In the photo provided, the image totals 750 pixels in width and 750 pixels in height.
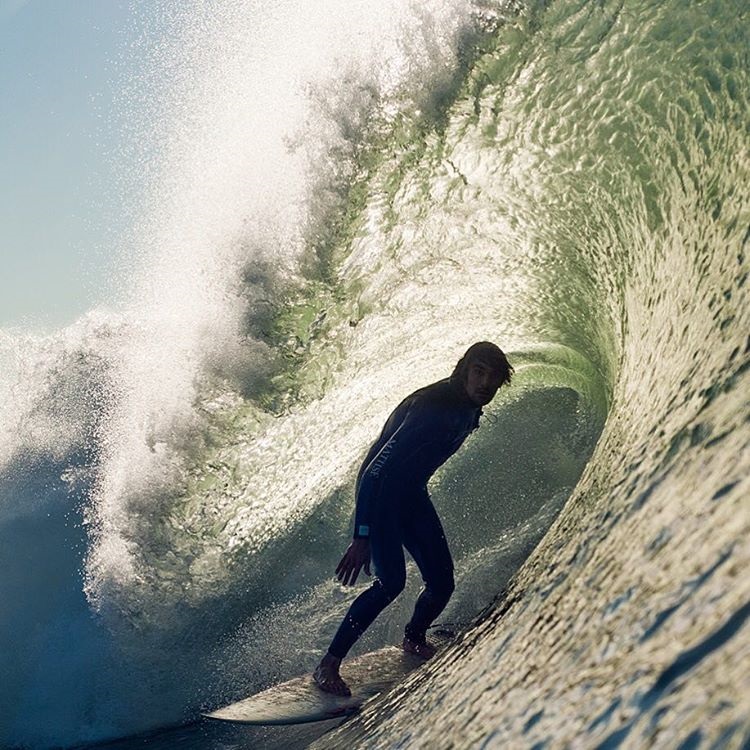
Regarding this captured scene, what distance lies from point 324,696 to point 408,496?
37.3 inches

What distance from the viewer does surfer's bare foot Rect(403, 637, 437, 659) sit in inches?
145

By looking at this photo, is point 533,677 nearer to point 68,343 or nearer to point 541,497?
point 541,497

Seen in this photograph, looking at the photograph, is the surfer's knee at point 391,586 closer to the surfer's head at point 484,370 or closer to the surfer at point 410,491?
the surfer at point 410,491

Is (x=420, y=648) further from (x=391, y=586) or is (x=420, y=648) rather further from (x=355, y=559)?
(x=355, y=559)

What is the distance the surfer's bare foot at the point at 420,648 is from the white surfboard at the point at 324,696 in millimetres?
24

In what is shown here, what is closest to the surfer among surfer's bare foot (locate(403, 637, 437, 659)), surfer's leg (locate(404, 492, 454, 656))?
surfer's leg (locate(404, 492, 454, 656))

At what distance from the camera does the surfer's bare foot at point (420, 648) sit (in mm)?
3678

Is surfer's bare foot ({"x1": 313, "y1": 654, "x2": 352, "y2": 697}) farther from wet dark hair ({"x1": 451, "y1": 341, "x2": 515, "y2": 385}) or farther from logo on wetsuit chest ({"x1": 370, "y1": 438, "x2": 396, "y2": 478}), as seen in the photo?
wet dark hair ({"x1": 451, "y1": 341, "x2": 515, "y2": 385})

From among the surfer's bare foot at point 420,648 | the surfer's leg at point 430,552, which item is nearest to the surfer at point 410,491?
the surfer's leg at point 430,552

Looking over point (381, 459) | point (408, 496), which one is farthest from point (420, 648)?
point (381, 459)

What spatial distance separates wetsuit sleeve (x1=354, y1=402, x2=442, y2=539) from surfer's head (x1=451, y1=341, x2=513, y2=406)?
0.19m

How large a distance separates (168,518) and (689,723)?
574 cm

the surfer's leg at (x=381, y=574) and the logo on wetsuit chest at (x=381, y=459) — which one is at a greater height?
the logo on wetsuit chest at (x=381, y=459)

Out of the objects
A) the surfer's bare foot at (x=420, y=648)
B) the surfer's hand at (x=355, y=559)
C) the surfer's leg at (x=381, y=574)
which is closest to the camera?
the surfer's hand at (x=355, y=559)
